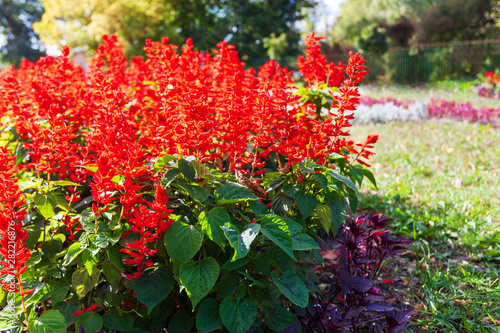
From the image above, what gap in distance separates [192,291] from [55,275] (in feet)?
2.12

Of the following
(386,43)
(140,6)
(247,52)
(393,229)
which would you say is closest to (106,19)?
(140,6)

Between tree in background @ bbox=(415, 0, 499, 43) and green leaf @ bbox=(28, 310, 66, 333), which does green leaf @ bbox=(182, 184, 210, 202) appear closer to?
green leaf @ bbox=(28, 310, 66, 333)

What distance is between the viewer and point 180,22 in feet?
77.7

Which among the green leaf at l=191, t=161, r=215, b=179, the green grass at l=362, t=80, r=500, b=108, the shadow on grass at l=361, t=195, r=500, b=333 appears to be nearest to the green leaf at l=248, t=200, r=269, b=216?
the green leaf at l=191, t=161, r=215, b=179

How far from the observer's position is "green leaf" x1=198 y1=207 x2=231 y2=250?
1317 millimetres

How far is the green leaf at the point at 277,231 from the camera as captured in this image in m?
1.25

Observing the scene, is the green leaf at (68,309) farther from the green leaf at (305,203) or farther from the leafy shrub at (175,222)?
the green leaf at (305,203)

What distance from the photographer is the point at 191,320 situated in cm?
157

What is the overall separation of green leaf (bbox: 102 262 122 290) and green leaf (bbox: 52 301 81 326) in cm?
23

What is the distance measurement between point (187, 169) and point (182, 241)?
0.88 feet

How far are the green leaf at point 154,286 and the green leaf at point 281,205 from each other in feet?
1.65

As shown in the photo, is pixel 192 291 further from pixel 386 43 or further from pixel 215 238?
pixel 386 43

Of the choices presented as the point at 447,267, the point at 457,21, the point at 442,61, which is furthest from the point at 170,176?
the point at 457,21

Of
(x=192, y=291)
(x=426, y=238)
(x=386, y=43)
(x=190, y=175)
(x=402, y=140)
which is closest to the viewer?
(x=192, y=291)
